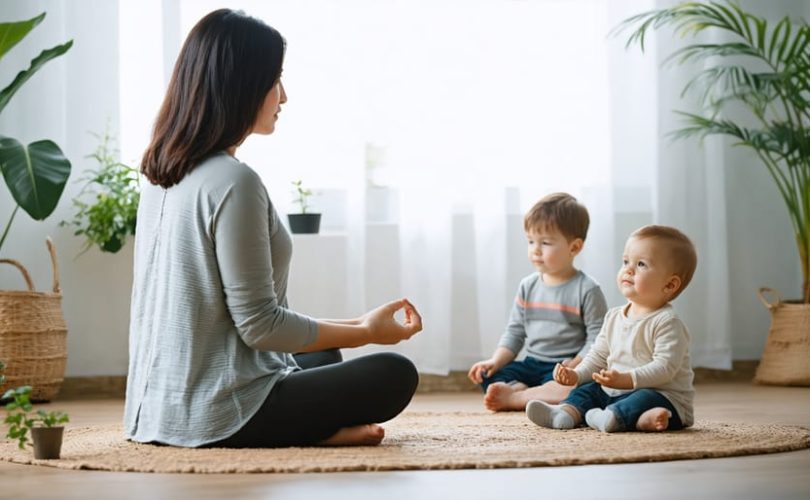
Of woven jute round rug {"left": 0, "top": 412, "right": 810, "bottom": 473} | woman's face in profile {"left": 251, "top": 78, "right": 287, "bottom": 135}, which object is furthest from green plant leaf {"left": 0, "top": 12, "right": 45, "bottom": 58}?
woman's face in profile {"left": 251, "top": 78, "right": 287, "bottom": 135}

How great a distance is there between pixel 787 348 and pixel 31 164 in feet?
8.51

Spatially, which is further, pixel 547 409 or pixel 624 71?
pixel 624 71

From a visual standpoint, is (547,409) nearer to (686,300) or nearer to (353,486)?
(353,486)

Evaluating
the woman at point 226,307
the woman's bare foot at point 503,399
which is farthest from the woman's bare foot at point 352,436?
the woman's bare foot at point 503,399

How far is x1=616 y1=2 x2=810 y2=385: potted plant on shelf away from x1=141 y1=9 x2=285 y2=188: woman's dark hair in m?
1.96

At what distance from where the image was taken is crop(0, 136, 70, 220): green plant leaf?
3379 mm

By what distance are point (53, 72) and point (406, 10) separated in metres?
1.23

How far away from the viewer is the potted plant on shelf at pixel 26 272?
3379 mm

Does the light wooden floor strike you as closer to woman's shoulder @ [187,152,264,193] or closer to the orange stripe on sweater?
woman's shoulder @ [187,152,264,193]

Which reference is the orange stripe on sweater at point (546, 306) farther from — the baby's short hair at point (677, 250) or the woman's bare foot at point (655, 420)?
the woman's bare foot at point (655, 420)

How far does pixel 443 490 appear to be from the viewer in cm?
164

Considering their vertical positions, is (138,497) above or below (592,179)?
below

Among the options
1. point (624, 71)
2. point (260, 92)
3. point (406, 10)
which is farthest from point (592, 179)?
point (260, 92)

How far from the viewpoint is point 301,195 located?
394 cm
